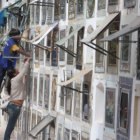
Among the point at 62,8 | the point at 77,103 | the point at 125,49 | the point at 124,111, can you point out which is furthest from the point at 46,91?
the point at 125,49

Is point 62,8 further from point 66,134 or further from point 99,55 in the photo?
point 99,55

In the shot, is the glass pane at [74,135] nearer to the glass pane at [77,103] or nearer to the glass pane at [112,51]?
the glass pane at [77,103]

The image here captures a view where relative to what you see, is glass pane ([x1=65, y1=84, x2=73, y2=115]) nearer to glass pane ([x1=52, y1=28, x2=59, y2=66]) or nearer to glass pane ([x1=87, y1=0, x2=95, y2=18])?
glass pane ([x1=52, y1=28, x2=59, y2=66])

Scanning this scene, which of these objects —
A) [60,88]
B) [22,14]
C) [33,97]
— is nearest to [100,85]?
[60,88]

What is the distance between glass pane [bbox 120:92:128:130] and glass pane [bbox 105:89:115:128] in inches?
30.3

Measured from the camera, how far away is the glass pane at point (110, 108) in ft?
64.7

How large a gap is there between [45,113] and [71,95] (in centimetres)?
439

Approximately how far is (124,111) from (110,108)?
4.16 feet

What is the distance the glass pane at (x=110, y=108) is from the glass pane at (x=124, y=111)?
768mm

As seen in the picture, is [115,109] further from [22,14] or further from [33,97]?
[22,14]

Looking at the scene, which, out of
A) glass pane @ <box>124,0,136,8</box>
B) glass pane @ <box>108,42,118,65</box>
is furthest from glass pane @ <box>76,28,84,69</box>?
glass pane @ <box>124,0,136,8</box>

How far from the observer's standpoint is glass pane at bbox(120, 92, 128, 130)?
60.8 feet

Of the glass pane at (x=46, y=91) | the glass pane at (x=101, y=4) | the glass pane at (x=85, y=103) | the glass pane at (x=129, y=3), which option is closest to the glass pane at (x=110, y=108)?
the glass pane at (x=85, y=103)

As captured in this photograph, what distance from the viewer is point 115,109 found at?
19453mm
